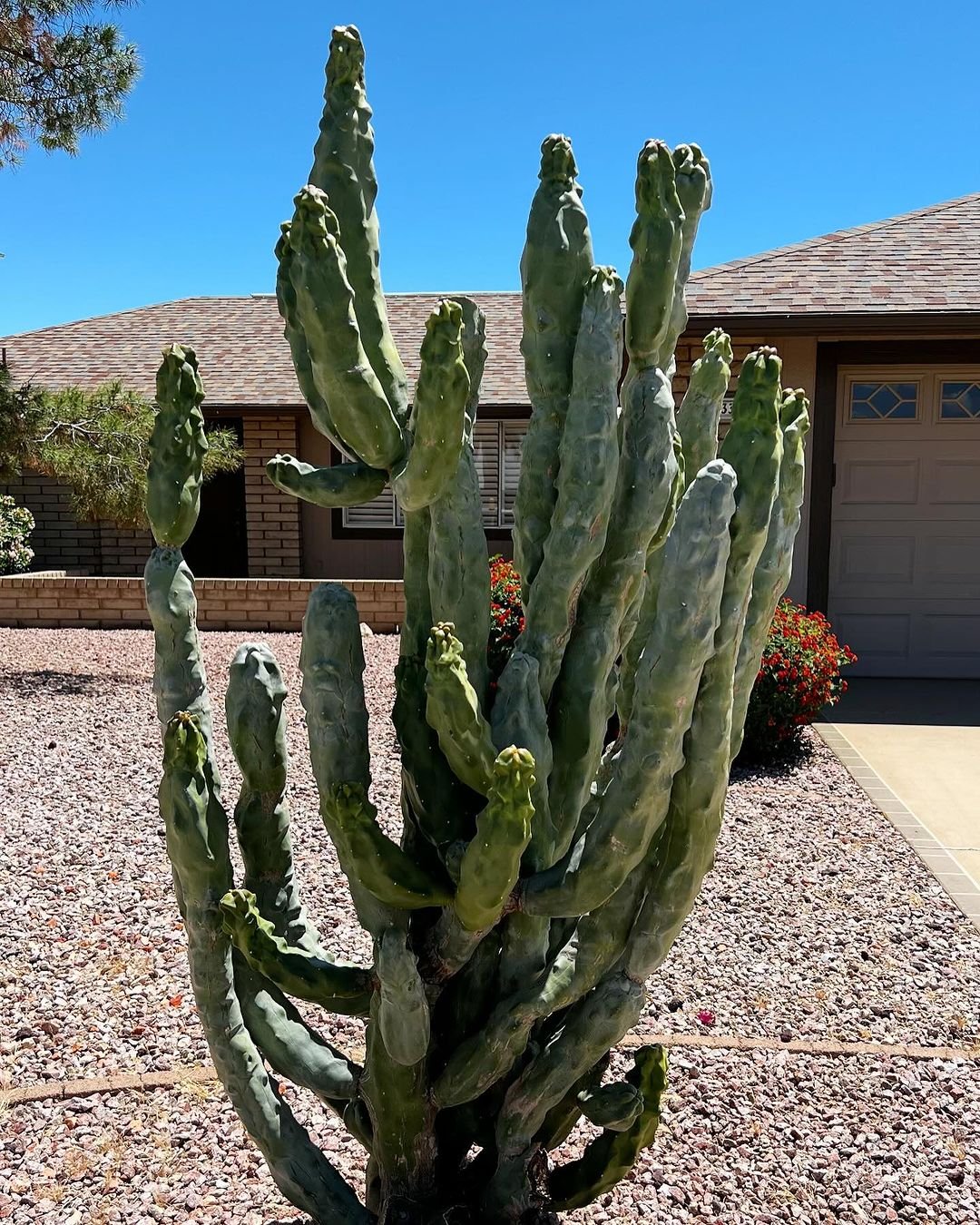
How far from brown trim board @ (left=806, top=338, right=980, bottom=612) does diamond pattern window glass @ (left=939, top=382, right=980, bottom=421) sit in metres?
0.28

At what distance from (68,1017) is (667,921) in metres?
2.83

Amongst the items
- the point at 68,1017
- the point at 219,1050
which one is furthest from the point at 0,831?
the point at 219,1050

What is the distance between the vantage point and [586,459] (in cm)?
192

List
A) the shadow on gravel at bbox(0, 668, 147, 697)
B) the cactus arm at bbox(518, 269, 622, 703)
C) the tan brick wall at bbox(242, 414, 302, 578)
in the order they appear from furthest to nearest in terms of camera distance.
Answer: the tan brick wall at bbox(242, 414, 302, 578)
the shadow on gravel at bbox(0, 668, 147, 697)
the cactus arm at bbox(518, 269, 622, 703)

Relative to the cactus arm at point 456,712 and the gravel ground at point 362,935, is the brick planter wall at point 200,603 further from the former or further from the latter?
the cactus arm at point 456,712

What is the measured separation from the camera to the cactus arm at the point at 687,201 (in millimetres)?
2148

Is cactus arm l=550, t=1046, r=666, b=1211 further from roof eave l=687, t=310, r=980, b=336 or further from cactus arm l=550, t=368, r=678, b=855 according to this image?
roof eave l=687, t=310, r=980, b=336

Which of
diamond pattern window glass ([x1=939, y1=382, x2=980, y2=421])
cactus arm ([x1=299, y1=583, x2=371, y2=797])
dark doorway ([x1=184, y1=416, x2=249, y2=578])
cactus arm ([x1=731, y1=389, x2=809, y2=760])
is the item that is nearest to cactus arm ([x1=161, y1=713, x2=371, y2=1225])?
cactus arm ([x1=299, y1=583, x2=371, y2=797])

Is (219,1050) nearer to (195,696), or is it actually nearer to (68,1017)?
(195,696)

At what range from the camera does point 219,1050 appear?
219cm

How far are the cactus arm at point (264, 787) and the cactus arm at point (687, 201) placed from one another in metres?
1.13

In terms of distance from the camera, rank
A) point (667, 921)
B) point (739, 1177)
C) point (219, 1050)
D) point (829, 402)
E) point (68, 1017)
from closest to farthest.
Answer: point (667, 921) < point (219, 1050) < point (739, 1177) < point (68, 1017) < point (829, 402)

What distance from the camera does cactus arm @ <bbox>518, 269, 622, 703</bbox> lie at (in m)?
1.93

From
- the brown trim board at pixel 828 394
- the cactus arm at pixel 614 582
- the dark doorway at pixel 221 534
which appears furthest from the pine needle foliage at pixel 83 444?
the dark doorway at pixel 221 534
